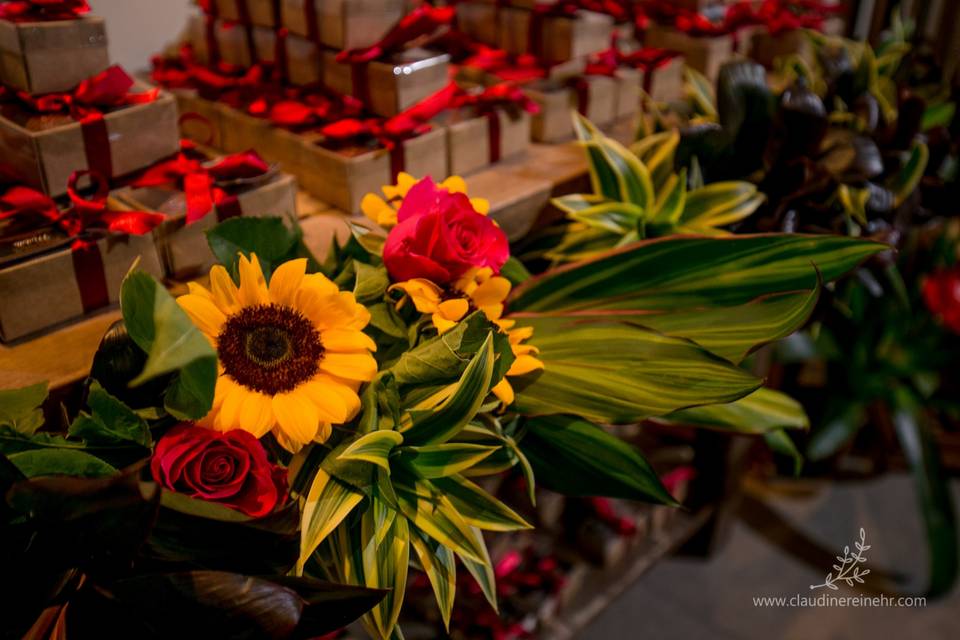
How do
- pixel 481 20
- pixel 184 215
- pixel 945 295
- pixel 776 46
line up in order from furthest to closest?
pixel 945 295 → pixel 776 46 → pixel 481 20 → pixel 184 215

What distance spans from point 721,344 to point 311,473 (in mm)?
362

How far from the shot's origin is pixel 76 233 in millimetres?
713

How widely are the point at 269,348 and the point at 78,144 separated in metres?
0.34

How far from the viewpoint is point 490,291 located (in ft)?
2.30

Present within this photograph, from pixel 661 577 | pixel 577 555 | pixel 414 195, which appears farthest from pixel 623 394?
pixel 661 577

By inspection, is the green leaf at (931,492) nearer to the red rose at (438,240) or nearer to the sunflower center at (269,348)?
the red rose at (438,240)

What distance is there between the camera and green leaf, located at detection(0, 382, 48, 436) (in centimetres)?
55

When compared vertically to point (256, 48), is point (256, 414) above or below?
below

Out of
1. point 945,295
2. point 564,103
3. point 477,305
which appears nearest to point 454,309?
point 477,305

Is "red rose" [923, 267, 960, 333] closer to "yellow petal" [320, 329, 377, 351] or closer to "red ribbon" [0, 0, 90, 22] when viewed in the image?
"yellow petal" [320, 329, 377, 351]

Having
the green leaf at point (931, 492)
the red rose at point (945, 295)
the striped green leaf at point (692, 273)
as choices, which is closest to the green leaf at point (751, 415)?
the striped green leaf at point (692, 273)

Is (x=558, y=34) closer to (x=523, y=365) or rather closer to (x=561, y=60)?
(x=561, y=60)

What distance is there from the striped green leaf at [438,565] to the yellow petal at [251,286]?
205 mm

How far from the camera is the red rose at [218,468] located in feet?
1.77
